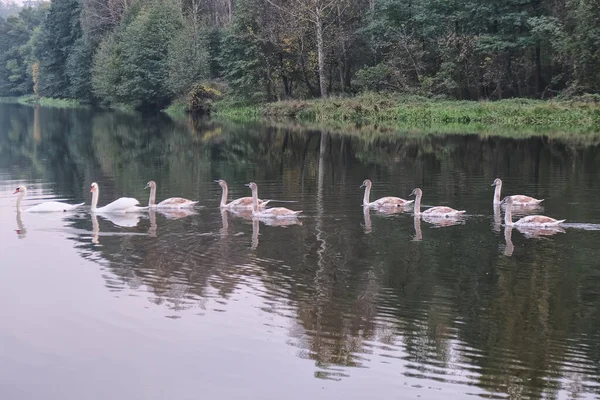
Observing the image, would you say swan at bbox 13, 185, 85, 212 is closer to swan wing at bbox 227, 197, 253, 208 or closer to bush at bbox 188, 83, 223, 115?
swan wing at bbox 227, 197, 253, 208

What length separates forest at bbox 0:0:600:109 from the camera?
55.5 metres

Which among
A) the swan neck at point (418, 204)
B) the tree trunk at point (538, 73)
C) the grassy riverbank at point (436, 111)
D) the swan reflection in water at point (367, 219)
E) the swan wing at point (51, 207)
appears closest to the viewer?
the swan reflection in water at point (367, 219)

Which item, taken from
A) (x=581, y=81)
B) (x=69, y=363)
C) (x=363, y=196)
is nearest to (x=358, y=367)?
(x=69, y=363)

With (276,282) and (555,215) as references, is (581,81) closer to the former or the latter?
(555,215)

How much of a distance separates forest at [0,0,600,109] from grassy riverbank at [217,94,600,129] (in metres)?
2.42

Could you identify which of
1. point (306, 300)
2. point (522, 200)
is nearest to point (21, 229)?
point (306, 300)

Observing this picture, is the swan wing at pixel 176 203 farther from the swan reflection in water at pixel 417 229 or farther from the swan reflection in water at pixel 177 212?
the swan reflection in water at pixel 417 229

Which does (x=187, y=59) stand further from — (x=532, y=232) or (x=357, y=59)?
(x=532, y=232)

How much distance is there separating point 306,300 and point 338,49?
182ft

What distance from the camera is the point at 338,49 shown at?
6650cm

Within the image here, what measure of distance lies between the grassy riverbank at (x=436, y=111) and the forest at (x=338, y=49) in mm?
2419

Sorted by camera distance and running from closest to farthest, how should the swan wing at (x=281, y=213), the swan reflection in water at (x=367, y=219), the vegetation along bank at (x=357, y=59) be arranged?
1. the swan reflection in water at (x=367, y=219)
2. the swan wing at (x=281, y=213)
3. the vegetation along bank at (x=357, y=59)

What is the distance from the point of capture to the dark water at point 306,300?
9.90m

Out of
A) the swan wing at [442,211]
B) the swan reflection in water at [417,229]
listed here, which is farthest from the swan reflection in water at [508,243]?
the swan reflection in water at [417,229]
